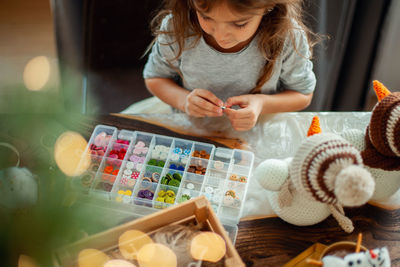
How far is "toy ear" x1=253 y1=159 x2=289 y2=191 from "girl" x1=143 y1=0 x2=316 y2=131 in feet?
0.86

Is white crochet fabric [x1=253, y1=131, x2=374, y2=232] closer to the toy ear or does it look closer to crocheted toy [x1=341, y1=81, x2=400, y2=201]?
the toy ear

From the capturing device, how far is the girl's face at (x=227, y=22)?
0.75 meters

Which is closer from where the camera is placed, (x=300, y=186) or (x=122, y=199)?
(x=300, y=186)

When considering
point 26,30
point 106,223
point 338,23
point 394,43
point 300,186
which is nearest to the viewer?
Answer: point 300,186

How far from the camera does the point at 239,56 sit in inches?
40.5

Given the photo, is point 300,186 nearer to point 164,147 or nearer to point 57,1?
point 164,147

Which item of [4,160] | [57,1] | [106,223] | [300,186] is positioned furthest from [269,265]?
[57,1]

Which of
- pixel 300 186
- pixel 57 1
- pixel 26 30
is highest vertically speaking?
pixel 57 1

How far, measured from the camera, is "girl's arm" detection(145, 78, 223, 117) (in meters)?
0.94

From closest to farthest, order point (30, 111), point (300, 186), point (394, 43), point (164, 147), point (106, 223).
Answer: point (30, 111), point (300, 186), point (106, 223), point (164, 147), point (394, 43)

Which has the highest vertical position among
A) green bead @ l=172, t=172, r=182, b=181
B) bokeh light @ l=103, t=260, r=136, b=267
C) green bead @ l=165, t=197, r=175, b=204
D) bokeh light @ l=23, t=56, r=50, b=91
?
bokeh light @ l=23, t=56, r=50, b=91

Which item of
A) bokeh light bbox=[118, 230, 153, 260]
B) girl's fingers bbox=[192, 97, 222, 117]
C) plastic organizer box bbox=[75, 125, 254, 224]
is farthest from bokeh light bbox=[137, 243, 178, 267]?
girl's fingers bbox=[192, 97, 222, 117]

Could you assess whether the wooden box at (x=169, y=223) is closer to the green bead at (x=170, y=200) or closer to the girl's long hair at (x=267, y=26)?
the green bead at (x=170, y=200)

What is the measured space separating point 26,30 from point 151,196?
196 cm
